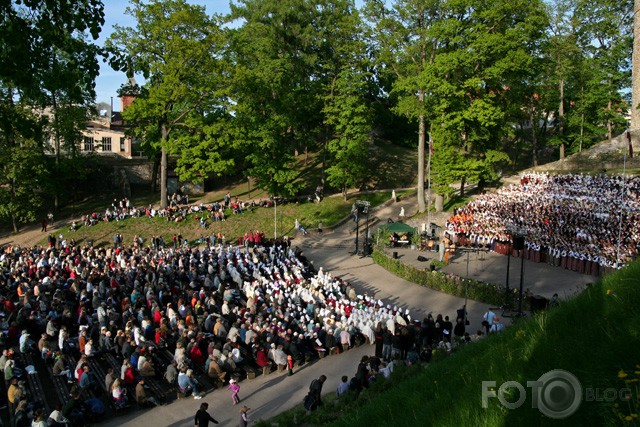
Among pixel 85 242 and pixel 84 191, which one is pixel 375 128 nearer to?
pixel 84 191

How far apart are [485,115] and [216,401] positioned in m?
31.4

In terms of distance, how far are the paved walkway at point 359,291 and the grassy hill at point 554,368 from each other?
22.0 feet

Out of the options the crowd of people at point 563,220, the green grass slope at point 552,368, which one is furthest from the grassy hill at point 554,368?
the crowd of people at point 563,220

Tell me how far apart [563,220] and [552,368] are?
2759 cm

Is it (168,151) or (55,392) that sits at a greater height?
(168,151)

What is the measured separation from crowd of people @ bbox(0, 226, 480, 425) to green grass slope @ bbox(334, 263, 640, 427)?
6.95 meters

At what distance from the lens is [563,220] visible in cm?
3078

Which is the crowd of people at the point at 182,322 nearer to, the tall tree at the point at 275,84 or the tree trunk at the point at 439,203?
the tree trunk at the point at 439,203

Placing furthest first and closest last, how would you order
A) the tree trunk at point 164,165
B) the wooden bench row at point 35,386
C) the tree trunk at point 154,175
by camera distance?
1. the tree trunk at point 154,175
2. the tree trunk at point 164,165
3. the wooden bench row at point 35,386

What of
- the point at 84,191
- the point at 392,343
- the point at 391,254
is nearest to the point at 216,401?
the point at 392,343

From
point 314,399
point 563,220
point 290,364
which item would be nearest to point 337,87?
point 563,220

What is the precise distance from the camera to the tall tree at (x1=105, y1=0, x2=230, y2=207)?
4006cm

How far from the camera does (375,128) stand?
65188 millimetres

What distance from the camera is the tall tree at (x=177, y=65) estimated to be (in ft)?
131
